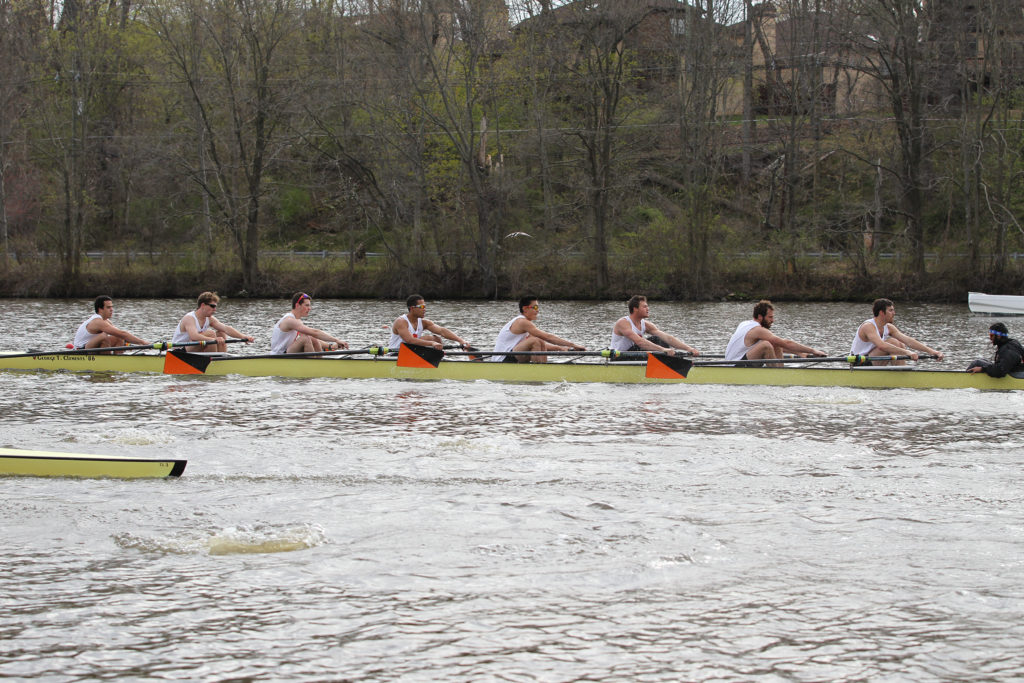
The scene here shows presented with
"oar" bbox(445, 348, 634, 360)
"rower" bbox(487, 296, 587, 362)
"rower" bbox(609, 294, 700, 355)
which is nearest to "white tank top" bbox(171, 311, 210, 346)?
"oar" bbox(445, 348, 634, 360)

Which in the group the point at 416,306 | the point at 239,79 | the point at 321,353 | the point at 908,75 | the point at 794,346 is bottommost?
the point at 321,353

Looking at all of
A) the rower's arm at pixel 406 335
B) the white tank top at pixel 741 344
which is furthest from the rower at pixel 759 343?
the rower's arm at pixel 406 335

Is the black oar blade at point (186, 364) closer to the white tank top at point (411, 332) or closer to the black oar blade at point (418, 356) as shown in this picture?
the white tank top at point (411, 332)

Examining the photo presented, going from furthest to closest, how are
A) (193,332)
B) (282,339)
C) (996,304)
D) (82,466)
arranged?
(996,304)
(193,332)
(282,339)
(82,466)

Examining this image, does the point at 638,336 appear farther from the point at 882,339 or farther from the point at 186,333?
the point at 186,333

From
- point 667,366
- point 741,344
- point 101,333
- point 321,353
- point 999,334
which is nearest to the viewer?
point 999,334

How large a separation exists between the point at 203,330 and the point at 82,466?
749 cm

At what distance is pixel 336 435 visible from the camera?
1103 centimetres

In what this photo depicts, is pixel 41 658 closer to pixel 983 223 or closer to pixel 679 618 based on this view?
pixel 679 618

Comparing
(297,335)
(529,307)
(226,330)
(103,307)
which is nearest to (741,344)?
(529,307)

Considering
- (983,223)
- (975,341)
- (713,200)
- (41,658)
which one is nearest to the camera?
(41,658)

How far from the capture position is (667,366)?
14273mm

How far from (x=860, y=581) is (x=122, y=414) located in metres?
8.93

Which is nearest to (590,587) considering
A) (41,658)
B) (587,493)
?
(587,493)
